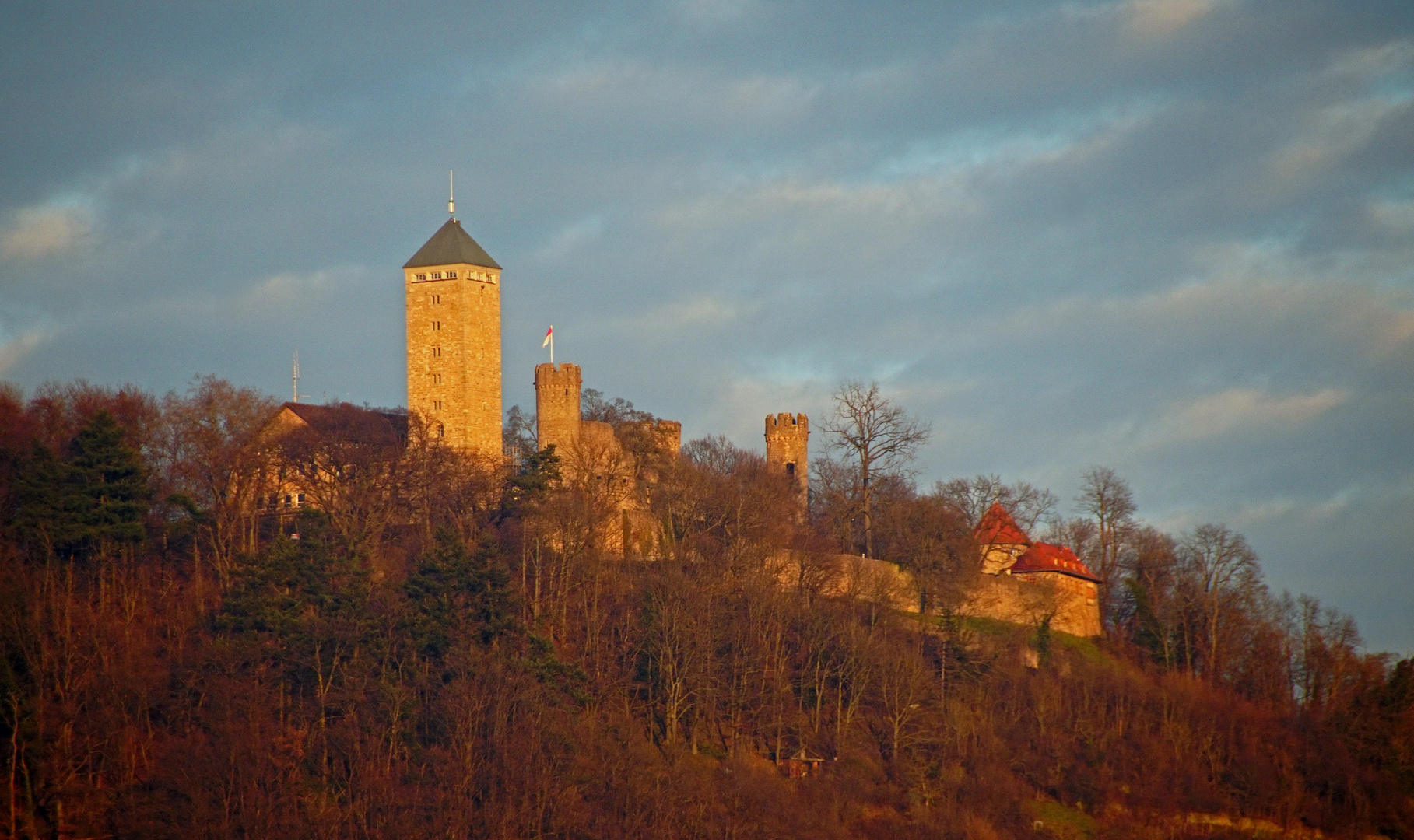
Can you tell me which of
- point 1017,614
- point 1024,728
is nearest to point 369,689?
point 1024,728

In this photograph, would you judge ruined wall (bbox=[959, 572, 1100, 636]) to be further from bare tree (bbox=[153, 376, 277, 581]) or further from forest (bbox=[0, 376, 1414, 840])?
bare tree (bbox=[153, 376, 277, 581])

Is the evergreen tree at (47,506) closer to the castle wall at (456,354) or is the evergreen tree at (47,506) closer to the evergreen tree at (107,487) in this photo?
the evergreen tree at (107,487)

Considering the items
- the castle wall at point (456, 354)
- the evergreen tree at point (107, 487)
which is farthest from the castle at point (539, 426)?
the evergreen tree at point (107, 487)

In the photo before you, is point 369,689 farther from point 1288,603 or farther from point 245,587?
point 1288,603

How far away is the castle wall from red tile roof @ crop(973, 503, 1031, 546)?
15.5 metres

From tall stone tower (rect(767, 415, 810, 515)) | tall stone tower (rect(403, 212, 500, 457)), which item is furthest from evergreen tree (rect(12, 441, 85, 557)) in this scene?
tall stone tower (rect(767, 415, 810, 515))

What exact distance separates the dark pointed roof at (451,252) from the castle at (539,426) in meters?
0.04

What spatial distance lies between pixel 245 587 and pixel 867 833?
52.6 ft

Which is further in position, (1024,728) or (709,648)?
(1024,728)

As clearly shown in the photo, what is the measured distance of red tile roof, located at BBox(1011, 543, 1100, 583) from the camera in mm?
60094

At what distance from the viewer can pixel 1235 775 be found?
54312mm

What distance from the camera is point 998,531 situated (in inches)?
2403

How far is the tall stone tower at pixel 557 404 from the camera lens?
185 ft

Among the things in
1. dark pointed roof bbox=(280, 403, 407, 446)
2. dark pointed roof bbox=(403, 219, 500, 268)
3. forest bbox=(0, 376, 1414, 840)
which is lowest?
forest bbox=(0, 376, 1414, 840)
